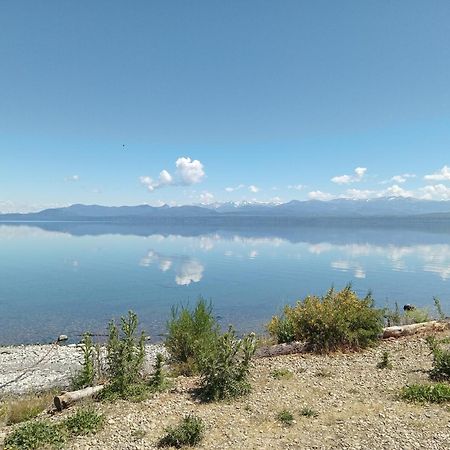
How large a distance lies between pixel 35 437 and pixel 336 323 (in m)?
9.40

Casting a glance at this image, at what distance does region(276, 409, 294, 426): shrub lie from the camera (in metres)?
8.05

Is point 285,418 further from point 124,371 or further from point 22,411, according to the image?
point 22,411

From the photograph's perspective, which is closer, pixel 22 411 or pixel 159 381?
pixel 22 411

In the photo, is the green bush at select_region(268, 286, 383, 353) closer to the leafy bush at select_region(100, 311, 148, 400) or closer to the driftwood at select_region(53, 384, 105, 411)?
the leafy bush at select_region(100, 311, 148, 400)

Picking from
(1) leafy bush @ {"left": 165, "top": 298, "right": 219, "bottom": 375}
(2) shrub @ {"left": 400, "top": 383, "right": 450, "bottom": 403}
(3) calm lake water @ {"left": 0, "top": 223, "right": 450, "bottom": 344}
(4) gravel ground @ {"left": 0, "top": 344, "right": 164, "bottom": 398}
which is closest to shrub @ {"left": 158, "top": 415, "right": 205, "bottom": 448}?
(1) leafy bush @ {"left": 165, "top": 298, "right": 219, "bottom": 375}

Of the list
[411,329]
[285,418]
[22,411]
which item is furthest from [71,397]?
[411,329]

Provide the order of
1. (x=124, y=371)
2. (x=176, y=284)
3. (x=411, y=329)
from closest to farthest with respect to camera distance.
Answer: (x=124, y=371) < (x=411, y=329) < (x=176, y=284)

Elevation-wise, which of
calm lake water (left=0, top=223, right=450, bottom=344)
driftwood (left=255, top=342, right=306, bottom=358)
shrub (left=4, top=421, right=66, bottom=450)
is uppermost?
→ shrub (left=4, top=421, right=66, bottom=450)

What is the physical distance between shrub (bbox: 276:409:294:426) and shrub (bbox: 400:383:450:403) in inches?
117

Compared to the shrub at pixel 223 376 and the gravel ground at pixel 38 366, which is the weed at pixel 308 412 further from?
the gravel ground at pixel 38 366

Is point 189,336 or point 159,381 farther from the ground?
point 189,336

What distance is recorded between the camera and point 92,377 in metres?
10.6

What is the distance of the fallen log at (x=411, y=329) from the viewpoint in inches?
578

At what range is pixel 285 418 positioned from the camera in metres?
8.16
